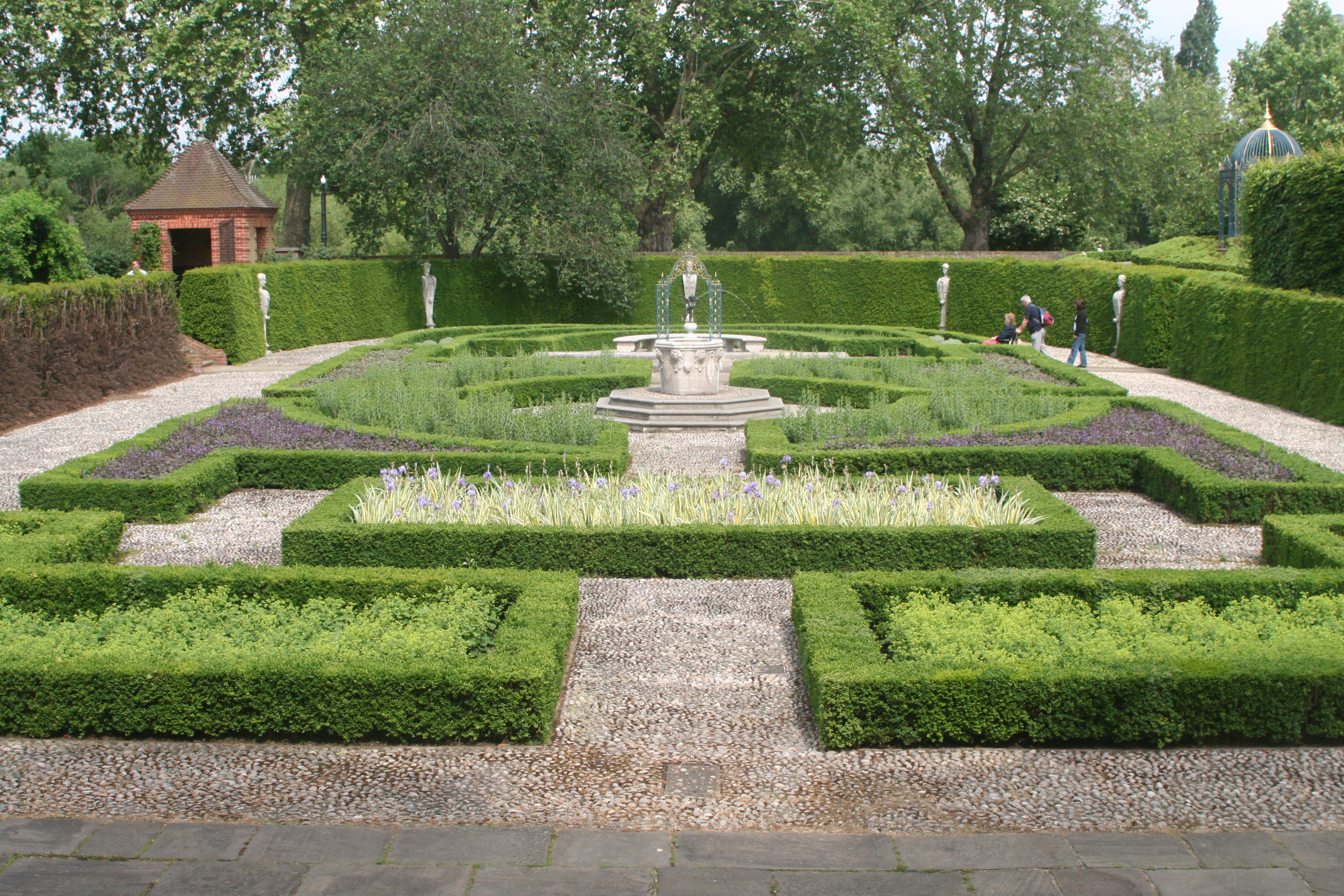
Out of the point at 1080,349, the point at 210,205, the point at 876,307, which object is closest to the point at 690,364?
the point at 1080,349

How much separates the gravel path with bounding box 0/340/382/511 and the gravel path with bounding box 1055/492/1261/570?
901 cm

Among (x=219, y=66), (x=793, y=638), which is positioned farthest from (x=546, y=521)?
(x=219, y=66)

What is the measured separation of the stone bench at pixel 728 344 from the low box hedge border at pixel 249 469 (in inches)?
509

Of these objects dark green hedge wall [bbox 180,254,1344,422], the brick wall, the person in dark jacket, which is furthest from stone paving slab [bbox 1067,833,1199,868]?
the brick wall

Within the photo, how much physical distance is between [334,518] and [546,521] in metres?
1.56

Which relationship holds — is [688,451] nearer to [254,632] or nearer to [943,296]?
[254,632]

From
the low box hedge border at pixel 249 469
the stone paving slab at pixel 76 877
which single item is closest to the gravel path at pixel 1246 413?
the low box hedge border at pixel 249 469

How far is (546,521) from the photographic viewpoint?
8.65 meters

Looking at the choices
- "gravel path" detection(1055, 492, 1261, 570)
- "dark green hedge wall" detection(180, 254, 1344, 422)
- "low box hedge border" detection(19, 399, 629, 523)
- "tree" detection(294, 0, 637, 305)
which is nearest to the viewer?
"gravel path" detection(1055, 492, 1261, 570)

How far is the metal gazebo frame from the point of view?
17.7 metres

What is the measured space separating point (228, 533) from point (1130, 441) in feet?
28.5

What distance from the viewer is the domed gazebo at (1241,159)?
1088 inches

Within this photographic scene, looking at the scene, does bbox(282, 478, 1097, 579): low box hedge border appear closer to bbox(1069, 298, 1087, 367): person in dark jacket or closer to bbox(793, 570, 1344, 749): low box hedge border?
bbox(793, 570, 1344, 749): low box hedge border

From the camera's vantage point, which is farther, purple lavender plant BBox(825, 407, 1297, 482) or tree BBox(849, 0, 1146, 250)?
tree BBox(849, 0, 1146, 250)
